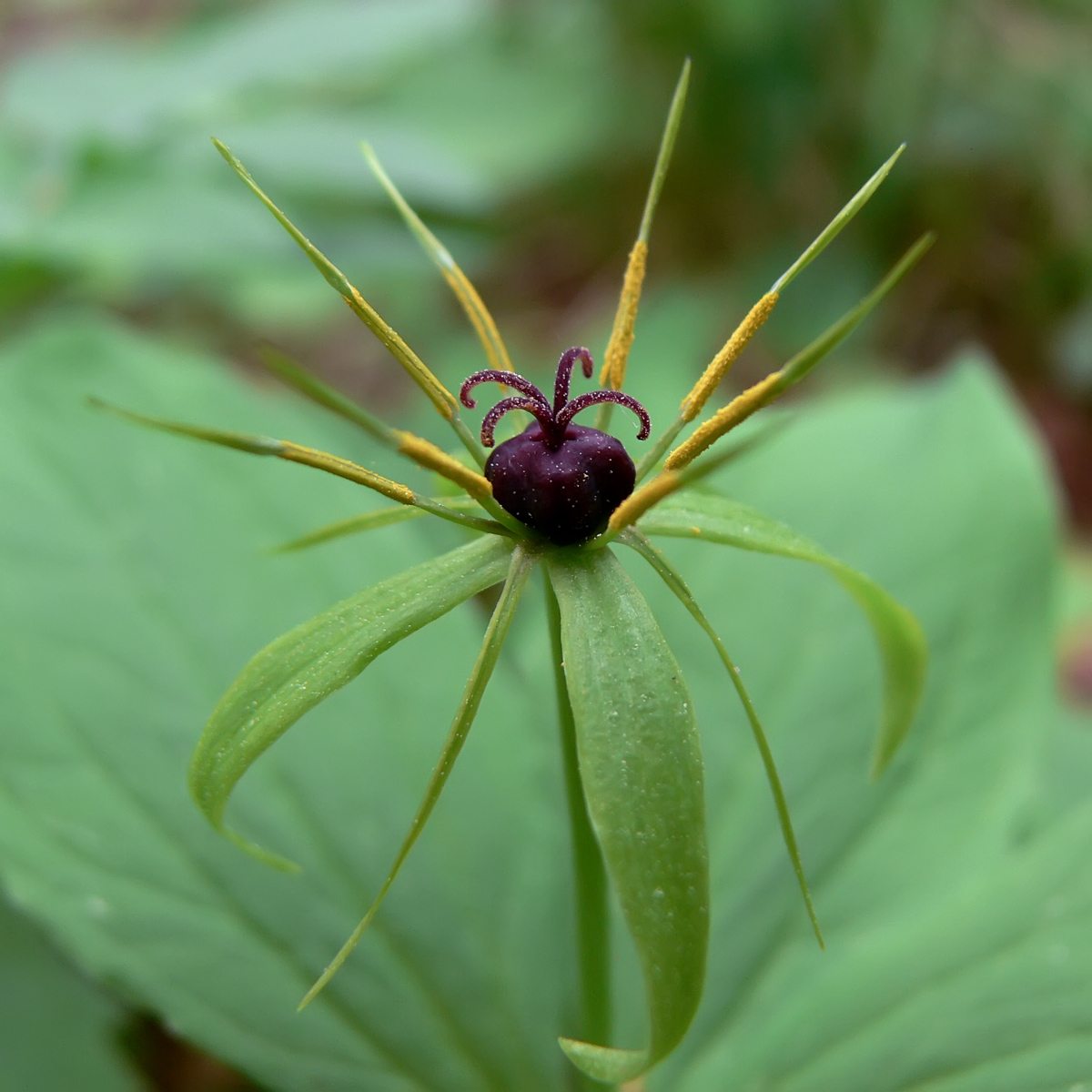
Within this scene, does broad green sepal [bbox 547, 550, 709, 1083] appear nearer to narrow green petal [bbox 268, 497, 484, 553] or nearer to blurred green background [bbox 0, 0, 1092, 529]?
narrow green petal [bbox 268, 497, 484, 553]

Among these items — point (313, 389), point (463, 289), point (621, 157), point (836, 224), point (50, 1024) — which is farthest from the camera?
point (621, 157)

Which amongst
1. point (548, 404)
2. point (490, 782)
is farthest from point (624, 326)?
point (490, 782)

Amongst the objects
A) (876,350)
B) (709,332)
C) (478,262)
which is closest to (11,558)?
(478,262)

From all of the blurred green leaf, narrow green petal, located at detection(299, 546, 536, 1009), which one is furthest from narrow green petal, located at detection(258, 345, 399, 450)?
the blurred green leaf

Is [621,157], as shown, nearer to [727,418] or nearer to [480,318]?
[480,318]

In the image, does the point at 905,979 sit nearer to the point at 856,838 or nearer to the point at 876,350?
the point at 856,838

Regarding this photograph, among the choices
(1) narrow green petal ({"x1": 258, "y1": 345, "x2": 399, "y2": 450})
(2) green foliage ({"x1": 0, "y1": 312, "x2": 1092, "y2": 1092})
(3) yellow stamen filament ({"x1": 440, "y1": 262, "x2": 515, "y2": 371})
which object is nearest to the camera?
(1) narrow green petal ({"x1": 258, "y1": 345, "x2": 399, "y2": 450})

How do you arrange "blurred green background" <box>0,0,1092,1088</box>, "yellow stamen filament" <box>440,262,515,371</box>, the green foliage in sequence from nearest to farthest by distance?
"yellow stamen filament" <box>440,262,515,371</box>, the green foliage, "blurred green background" <box>0,0,1092,1088</box>
